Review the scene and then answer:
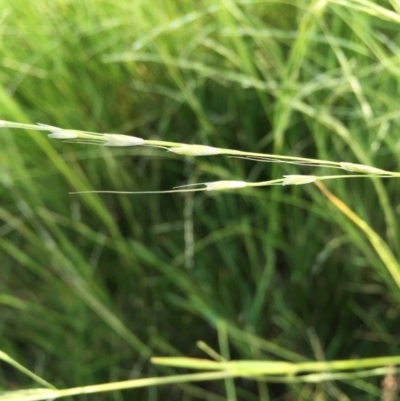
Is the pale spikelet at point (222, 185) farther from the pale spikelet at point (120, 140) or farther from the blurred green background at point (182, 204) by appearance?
the blurred green background at point (182, 204)

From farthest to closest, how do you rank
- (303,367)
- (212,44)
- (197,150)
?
(212,44) → (303,367) → (197,150)

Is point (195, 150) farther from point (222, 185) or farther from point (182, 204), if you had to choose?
point (182, 204)

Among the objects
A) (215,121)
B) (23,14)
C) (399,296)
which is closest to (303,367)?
(399,296)

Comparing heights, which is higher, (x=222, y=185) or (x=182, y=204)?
(x=222, y=185)

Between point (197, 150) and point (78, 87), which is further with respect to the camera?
point (78, 87)

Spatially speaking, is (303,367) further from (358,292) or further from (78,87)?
(78,87)

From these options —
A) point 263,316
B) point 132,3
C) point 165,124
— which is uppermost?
point 132,3

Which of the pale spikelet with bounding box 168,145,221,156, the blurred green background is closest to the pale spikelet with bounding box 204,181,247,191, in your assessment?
the pale spikelet with bounding box 168,145,221,156

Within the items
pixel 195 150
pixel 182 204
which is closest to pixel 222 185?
pixel 195 150
